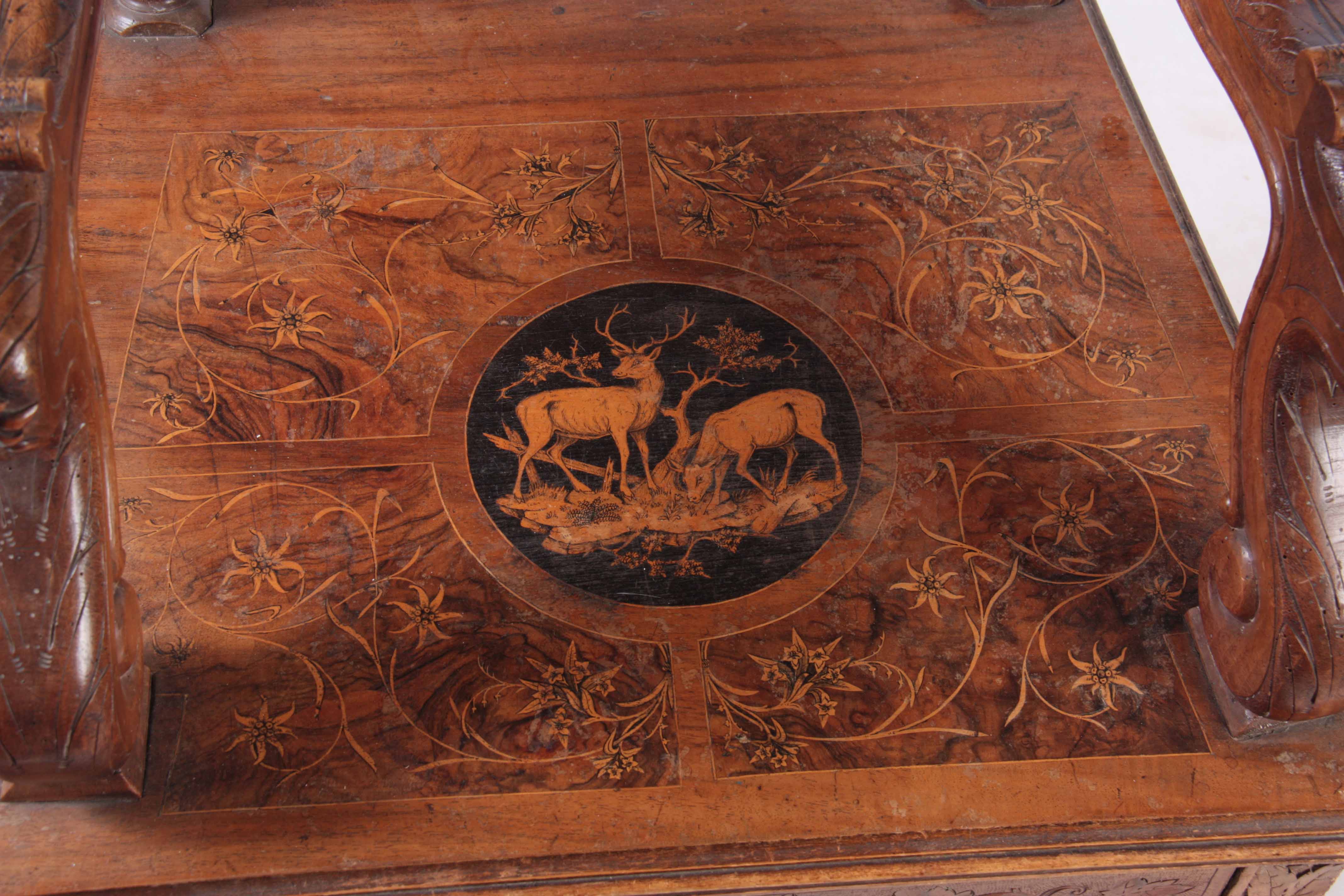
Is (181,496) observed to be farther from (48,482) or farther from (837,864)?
(837,864)

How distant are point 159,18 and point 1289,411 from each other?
251 cm

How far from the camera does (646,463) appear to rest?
2186mm

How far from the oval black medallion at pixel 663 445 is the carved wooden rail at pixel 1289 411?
0.67 metres

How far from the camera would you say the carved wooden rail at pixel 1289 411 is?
1.76 metres

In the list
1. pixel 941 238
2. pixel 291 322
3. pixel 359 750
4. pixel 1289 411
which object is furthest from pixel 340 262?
pixel 1289 411

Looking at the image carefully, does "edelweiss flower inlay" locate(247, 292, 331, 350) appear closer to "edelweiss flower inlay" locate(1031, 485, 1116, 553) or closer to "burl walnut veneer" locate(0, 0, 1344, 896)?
"burl walnut veneer" locate(0, 0, 1344, 896)

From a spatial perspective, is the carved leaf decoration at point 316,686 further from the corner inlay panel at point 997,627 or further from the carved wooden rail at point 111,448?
the corner inlay panel at point 997,627

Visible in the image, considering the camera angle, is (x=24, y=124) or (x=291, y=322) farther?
(x=291, y=322)

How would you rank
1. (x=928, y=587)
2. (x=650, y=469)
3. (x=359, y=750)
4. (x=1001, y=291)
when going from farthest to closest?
(x=1001, y=291) → (x=650, y=469) → (x=928, y=587) → (x=359, y=750)

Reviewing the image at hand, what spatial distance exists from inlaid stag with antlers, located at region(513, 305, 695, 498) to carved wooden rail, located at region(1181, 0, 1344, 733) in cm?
100

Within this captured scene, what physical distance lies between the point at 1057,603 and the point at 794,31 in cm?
159

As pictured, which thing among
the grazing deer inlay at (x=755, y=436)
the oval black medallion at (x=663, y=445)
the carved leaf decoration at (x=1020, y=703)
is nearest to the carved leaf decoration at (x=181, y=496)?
the oval black medallion at (x=663, y=445)

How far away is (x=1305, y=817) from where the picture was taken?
186 cm

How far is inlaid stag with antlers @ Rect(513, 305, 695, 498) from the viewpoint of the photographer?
2.18m
